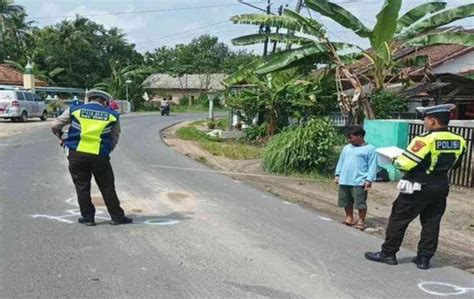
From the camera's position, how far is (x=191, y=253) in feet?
19.9

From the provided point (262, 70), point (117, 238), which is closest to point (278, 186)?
point (262, 70)

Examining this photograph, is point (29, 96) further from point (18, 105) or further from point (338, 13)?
point (338, 13)

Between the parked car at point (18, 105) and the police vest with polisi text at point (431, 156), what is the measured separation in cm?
2749

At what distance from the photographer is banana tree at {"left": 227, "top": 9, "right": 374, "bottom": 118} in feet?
51.2

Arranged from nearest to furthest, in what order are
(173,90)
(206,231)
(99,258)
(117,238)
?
(99,258), (117,238), (206,231), (173,90)

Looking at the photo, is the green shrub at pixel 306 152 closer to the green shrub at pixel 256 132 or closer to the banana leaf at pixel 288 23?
the banana leaf at pixel 288 23

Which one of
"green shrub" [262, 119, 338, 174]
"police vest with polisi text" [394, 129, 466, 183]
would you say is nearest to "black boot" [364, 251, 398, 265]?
"police vest with polisi text" [394, 129, 466, 183]

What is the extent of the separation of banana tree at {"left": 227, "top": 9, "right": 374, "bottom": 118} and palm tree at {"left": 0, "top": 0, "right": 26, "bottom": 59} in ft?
151

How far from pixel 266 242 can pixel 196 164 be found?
8.46 meters

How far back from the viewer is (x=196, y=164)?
1500cm

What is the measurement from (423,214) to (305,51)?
10.2 metres

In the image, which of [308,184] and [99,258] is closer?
[99,258]

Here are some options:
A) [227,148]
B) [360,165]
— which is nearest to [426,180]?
[360,165]

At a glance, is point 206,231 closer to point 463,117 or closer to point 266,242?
point 266,242
